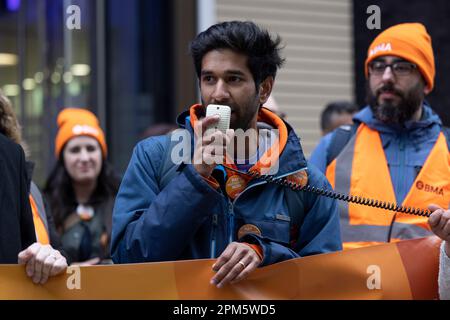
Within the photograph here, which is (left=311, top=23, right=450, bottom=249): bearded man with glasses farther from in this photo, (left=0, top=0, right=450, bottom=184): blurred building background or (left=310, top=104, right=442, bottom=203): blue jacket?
(left=0, top=0, right=450, bottom=184): blurred building background

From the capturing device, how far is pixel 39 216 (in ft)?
16.2

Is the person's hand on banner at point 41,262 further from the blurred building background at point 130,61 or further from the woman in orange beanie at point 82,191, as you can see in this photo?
the blurred building background at point 130,61

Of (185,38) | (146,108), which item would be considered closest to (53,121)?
(146,108)

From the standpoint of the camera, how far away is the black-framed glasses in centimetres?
548

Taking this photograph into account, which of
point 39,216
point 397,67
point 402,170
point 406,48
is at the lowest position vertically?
point 39,216

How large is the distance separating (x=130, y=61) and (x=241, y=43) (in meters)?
6.34

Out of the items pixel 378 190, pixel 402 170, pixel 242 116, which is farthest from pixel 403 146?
pixel 242 116

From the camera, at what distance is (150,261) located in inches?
144

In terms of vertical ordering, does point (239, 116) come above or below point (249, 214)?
above

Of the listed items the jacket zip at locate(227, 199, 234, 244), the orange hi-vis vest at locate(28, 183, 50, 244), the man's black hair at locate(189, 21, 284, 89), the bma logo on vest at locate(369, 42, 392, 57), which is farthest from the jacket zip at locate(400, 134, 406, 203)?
the orange hi-vis vest at locate(28, 183, 50, 244)

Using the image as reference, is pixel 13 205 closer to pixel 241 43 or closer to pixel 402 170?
pixel 241 43

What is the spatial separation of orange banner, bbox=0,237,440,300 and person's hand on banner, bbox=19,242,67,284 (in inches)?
2.0
